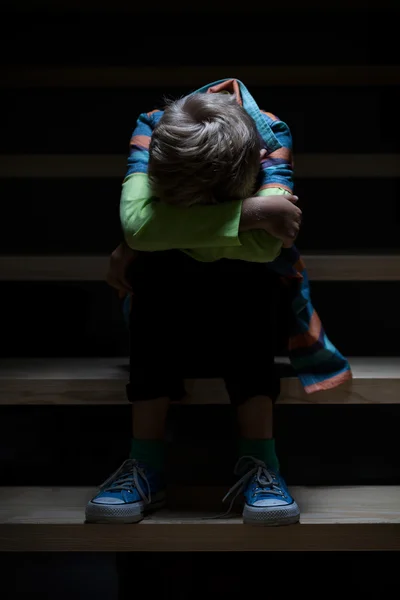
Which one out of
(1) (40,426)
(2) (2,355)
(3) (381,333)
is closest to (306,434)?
(3) (381,333)

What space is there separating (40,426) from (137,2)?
970mm

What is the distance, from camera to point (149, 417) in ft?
3.74

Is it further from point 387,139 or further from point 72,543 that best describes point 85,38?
point 72,543

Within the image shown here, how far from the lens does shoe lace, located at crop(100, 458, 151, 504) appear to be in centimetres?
109

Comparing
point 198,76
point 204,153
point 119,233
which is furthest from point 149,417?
point 198,76

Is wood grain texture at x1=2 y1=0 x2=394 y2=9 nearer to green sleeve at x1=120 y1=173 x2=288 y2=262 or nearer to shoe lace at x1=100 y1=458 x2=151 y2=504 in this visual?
green sleeve at x1=120 y1=173 x2=288 y2=262

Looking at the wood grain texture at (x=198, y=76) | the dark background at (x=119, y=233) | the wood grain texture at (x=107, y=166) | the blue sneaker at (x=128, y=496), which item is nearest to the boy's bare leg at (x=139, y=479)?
the blue sneaker at (x=128, y=496)

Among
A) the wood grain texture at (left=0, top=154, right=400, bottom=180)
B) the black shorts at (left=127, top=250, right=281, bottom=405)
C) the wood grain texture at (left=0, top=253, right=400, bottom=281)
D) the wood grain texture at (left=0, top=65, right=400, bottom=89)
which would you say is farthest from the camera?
the wood grain texture at (left=0, top=65, right=400, bottom=89)

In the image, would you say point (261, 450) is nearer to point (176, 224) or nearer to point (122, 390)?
point (122, 390)

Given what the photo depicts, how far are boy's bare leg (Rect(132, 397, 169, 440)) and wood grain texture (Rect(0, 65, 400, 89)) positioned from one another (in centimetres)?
79

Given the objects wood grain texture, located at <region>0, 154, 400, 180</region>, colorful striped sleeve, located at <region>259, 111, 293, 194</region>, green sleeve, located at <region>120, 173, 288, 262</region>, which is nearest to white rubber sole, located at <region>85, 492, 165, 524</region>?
green sleeve, located at <region>120, 173, 288, 262</region>

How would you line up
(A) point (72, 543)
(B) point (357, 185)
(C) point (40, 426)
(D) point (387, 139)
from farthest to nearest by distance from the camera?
1. (D) point (387, 139)
2. (B) point (357, 185)
3. (C) point (40, 426)
4. (A) point (72, 543)

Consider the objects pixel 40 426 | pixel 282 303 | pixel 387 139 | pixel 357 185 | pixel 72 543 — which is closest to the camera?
pixel 72 543

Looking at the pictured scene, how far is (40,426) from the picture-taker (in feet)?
4.64
